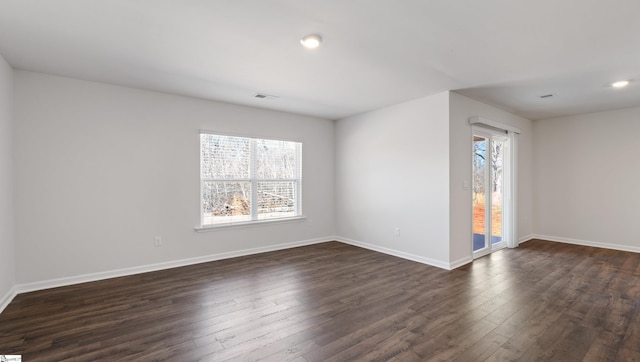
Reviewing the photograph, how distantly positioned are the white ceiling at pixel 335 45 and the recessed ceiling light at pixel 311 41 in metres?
0.08

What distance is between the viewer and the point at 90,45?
2.67 metres

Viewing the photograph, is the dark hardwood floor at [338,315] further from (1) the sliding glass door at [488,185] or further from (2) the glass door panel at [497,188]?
(2) the glass door panel at [497,188]

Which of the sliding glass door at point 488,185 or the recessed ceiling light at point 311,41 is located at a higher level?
the recessed ceiling light at point 311,41

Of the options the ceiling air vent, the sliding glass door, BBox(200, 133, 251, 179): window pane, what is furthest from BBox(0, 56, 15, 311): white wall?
the sliding glass door

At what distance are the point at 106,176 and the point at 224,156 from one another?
160cm

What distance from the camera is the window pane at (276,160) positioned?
515 cm

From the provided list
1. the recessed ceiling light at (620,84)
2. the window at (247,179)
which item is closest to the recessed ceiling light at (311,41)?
the window at (247,179)

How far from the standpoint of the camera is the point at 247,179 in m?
4.98

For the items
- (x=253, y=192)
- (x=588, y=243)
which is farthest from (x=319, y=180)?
(x=588, y=243)

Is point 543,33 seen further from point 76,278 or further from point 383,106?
point 76,278

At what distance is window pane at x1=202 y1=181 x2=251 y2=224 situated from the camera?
4590 mm

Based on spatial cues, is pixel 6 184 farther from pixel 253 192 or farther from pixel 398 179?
pixel 398 179

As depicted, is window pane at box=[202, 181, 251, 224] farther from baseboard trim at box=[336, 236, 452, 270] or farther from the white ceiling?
baseboard trim at box=[336, 236, 452, 270]

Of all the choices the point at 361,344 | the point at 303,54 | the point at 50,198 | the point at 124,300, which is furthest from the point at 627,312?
the point at 50,198
